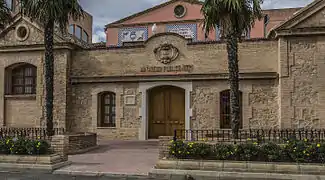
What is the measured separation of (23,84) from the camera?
1803cm

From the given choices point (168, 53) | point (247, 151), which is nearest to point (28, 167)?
point (247, 151)

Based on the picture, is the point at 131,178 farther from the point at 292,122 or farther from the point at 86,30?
the point at 86,30

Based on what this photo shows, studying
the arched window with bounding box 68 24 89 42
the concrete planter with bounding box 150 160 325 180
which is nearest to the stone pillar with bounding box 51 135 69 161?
the concrete planter with bounding box 150 160 325 180

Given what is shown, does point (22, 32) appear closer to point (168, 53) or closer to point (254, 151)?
point (168, 53)

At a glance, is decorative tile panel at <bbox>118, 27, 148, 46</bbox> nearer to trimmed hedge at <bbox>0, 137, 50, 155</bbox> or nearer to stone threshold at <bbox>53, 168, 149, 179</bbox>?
trimmed hedge at <bbox>0, 137, 50, 155</bbox>

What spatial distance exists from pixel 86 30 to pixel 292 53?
27184 millimetres

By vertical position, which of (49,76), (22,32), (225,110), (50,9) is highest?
(22,32)

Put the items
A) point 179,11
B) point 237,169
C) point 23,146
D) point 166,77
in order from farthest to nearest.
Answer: point 179,11 < point 166,77 < point 23,146 < point 237,169

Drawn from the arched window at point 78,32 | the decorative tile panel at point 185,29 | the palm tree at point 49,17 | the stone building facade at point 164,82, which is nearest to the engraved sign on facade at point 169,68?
the stone building facade at point 164,82

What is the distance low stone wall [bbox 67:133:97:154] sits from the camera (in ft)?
40.5

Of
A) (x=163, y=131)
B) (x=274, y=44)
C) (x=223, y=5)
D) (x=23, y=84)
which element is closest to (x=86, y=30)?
(x=23, y=84)

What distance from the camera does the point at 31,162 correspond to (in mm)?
9867

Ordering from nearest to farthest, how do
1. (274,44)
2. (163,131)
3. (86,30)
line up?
(274,44) → (163,131) → (86,30)

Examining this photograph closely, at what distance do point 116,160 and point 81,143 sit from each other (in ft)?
8.31
